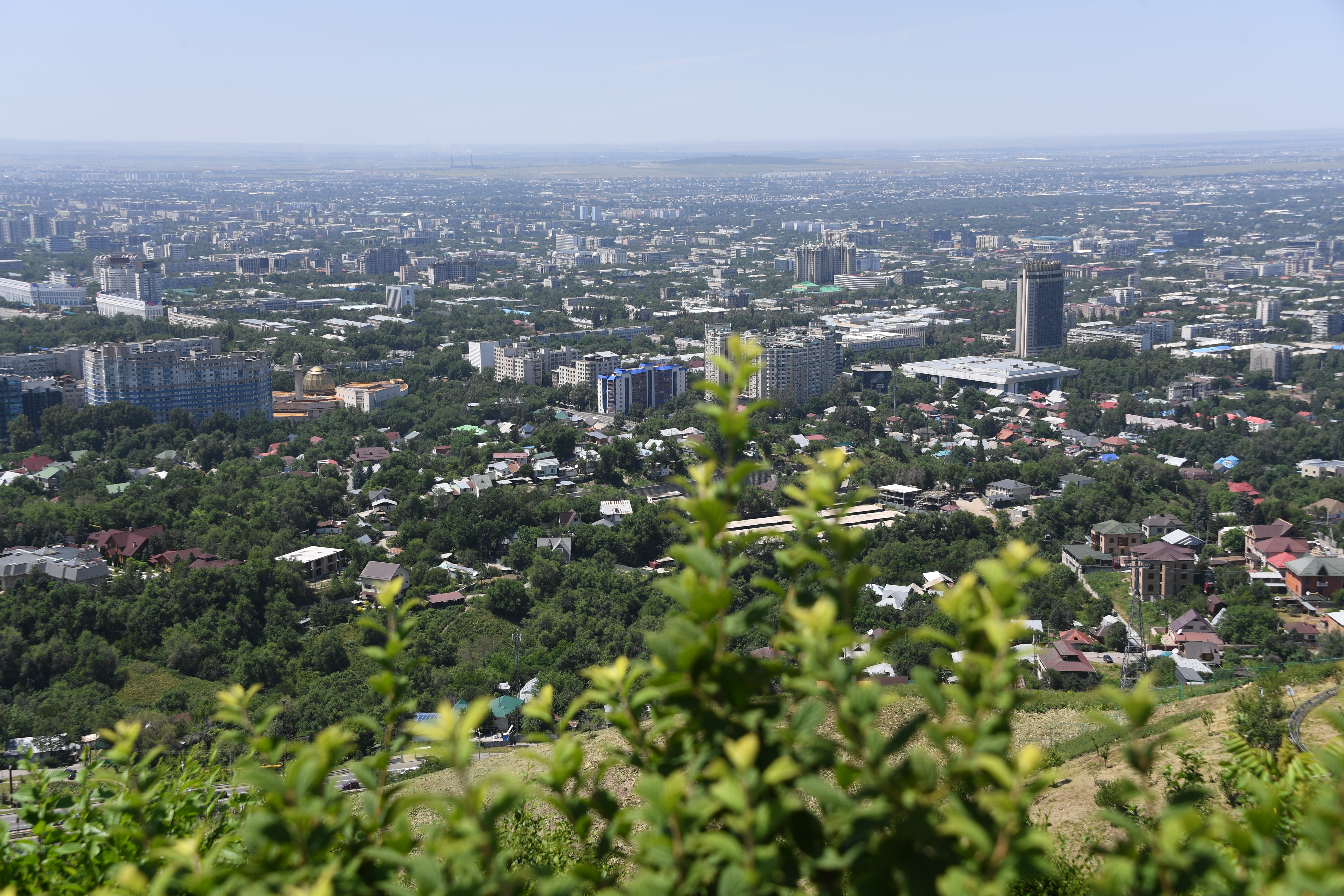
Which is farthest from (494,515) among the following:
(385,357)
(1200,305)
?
(1200,305)

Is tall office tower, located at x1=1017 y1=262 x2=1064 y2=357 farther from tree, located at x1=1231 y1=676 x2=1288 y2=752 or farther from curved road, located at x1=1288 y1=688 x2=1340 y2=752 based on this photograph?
tree, located at x1=1231 y1=676 x2=1288 y2=752

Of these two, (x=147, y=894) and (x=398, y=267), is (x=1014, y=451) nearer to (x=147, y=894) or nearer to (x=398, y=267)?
(x=147, y=894)

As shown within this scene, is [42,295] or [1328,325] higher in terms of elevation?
[42,295]

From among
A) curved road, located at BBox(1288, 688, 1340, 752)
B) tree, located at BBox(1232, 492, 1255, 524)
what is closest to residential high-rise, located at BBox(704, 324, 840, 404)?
tree, located at BBox(1232, 492, 1255, 524)

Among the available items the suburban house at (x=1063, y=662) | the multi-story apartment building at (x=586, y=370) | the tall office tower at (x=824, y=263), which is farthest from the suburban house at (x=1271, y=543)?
the tall office tower at (x=824, y=263)

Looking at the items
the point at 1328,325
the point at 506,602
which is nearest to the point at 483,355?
the point at 506,602

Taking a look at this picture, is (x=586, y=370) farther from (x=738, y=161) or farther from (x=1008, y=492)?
(x=738, y=161)
